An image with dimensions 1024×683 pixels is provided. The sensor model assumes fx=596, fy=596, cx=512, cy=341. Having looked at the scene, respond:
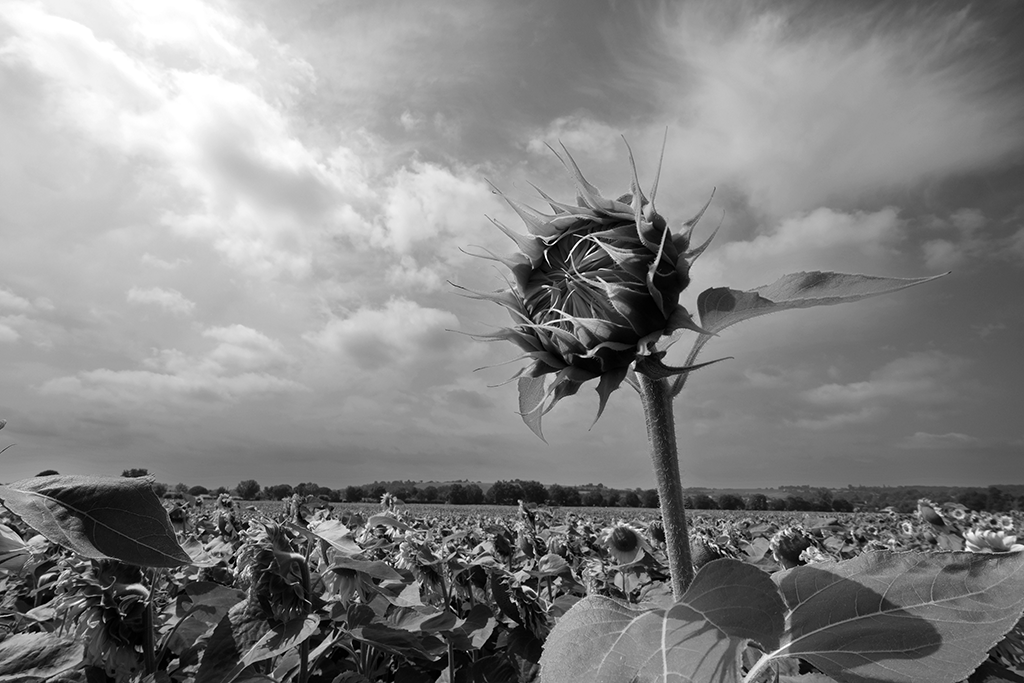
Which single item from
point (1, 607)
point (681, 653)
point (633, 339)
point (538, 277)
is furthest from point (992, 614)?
point (1, 607)

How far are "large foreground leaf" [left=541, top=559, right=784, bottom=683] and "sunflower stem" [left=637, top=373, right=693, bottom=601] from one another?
0.26 metres

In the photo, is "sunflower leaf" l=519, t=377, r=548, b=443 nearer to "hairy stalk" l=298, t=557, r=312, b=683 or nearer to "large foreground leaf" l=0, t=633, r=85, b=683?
"hairy stalk" l=298, t=557, r=312, b=683

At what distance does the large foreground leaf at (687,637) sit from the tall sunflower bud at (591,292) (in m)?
0.47

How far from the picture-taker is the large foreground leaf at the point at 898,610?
1018 mm

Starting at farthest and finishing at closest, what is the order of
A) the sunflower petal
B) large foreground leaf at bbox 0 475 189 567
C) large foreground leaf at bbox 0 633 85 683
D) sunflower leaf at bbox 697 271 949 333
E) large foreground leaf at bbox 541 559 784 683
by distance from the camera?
large foreground leaf at bbox 0 633 85 683, the sunflower petal, sunflower leaf at bbox 697 271 949 333, large foreground leaf at bbox 541 559 784 683, large foreground leaf at bbox 0 475 189 567

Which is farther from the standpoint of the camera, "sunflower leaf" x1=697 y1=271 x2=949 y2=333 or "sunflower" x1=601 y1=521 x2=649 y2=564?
"sunflower" x1=601 y1=521 x2=649 y2=564

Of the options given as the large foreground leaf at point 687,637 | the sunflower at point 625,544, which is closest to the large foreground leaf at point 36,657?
the large foreground leaf at point 687,637

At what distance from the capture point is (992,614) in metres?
1.01

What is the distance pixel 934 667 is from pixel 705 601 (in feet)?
1.35

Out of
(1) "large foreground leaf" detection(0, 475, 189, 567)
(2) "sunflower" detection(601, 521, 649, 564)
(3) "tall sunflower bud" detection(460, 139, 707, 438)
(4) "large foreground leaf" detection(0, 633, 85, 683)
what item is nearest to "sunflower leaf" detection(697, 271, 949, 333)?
(3) "tall sunflower bud" detection(460, 139, 707, 438)

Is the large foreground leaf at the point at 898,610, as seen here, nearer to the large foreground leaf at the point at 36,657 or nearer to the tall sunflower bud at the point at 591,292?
the tall sunflower bud at the point at 591,292

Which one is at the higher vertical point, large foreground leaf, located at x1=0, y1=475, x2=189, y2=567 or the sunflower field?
large foreground leaf, located at x1=0, y1=475, x2=189, y2=567

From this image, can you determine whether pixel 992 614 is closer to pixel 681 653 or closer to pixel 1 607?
pixel 681 653

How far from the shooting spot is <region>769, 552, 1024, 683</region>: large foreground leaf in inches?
40.1
